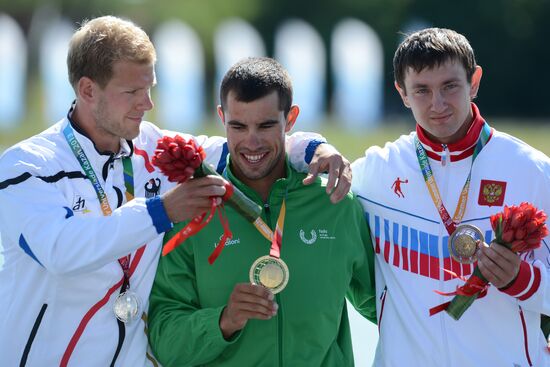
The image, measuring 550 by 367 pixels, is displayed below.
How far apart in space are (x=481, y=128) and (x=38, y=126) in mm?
22879

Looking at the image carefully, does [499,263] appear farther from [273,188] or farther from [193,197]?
[193,197]

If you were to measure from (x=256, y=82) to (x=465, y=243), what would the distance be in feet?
3.91

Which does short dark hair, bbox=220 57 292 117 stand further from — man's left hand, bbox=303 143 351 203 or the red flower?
the red flower

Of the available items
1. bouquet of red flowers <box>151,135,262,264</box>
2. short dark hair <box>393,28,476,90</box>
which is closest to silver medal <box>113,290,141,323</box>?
bouquet of red flowers <box>151,135,262,264</box>

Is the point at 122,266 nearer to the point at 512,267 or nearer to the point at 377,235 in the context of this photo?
the point at 377,235

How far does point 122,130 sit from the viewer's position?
4.45m

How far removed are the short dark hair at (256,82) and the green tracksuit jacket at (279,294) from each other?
377 millimetres

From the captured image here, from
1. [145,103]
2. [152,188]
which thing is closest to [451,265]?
[152,188]

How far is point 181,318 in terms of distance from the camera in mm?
4277

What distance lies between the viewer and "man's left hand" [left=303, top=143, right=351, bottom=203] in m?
4.34

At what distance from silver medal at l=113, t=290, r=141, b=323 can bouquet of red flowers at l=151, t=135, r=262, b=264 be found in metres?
0.31

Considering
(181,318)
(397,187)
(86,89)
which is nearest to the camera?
(181,318)

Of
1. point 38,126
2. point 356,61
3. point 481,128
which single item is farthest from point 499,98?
point 481,128

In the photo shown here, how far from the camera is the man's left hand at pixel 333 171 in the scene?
14.3ft
